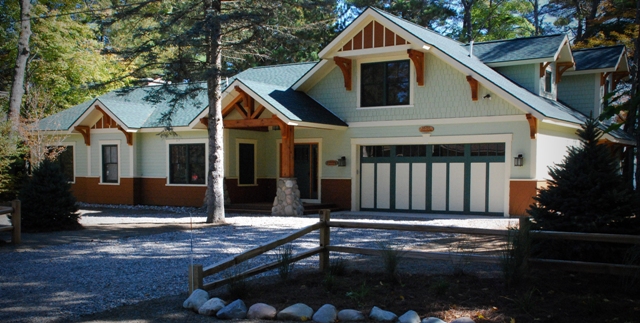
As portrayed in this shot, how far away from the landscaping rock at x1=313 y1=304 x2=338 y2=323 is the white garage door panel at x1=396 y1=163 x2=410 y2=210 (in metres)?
12.7

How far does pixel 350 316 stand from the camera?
586 centimetres

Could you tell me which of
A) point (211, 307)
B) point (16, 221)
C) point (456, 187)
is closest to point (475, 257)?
point (211, 307)

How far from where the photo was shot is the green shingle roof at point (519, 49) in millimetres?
18797

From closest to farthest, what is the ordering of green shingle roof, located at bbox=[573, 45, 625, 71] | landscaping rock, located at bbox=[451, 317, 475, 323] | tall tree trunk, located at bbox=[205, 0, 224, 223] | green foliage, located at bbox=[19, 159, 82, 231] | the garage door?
landscaping rock, located at bbox=[451, 317, 475, 323]
green foliage, located at bbox=[19, 159, 82, 231]
tall tree trunk, located at bbox=[205, 0, 224, 223]
the garage door
green shingle roof, located at bbox=[573, 45, 625, 71]

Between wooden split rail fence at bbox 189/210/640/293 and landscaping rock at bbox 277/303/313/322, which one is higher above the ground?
wooden split rail fence at bbox 189/210/640/293

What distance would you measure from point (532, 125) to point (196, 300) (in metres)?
12.4

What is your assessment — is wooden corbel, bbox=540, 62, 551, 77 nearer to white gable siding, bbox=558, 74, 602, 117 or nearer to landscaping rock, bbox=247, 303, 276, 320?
white gable siding, bbox=558, 74, 602, 117

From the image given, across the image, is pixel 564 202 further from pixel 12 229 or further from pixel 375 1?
pixel 375 1

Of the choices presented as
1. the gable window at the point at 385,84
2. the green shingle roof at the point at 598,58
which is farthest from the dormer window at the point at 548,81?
the gable window at the point at 385,84

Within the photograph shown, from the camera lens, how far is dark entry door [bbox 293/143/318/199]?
20.3m

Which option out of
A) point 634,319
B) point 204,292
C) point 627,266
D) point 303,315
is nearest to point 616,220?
point 627,266

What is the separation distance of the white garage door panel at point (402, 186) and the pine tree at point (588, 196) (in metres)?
9.80

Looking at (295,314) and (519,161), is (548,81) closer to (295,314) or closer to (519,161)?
(519,161)

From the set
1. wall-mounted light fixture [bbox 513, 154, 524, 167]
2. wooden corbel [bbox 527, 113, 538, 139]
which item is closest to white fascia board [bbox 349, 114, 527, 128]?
wooden corbel [bbox 527, 113, 538, 139]
